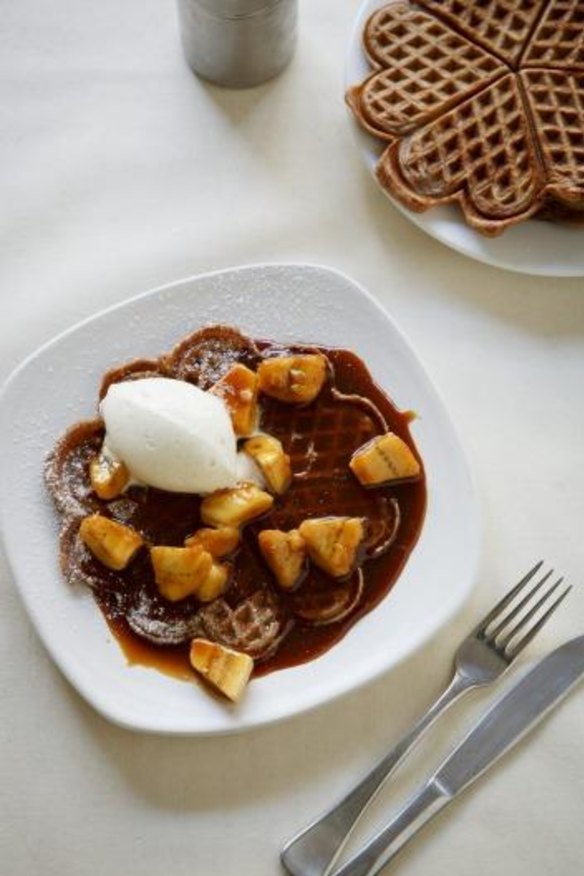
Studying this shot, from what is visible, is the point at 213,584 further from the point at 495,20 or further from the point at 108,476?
the point at 495,20

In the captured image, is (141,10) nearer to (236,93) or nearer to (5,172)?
(236,93)

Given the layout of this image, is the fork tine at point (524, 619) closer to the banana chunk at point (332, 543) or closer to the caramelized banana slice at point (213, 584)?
the banana chunk at point (332, 543)

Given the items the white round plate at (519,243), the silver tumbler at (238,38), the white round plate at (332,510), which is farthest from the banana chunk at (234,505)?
the silver tumbler at (238,38)

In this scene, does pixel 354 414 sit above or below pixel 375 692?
above

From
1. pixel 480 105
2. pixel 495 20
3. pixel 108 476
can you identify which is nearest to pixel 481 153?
pixel 480 105

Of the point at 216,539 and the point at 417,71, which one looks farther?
the point at 417,71

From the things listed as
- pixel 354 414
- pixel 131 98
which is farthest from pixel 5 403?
pixel 131 98

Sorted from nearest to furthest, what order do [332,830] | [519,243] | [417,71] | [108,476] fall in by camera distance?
[332,830], [108,476], [519,243], [417,71]
